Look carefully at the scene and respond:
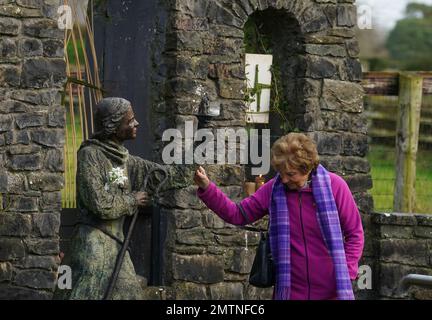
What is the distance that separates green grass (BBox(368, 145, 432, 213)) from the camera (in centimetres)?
1379

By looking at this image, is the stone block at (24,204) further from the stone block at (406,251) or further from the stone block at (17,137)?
the stone block at (406,251)

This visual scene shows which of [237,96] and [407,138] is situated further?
[407,138]

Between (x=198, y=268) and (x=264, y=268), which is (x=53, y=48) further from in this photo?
(x=264, y=268)

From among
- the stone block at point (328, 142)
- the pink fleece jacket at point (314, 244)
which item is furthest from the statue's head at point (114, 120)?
the stone block at point (328, 142)

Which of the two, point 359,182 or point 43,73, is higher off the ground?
point 43,73

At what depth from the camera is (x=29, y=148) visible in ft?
35.4

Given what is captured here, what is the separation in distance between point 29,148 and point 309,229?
329cm

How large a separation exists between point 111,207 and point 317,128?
383 cm

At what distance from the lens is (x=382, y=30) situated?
23.7 metres

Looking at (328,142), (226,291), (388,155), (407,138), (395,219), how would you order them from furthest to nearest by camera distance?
(388,155)
(407,138)
(395,219)
(328,142)
(226,291)

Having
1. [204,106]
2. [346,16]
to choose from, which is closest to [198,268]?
[204,106]

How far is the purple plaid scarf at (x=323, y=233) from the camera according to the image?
8.12 metres

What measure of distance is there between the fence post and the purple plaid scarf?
540 centimetres
